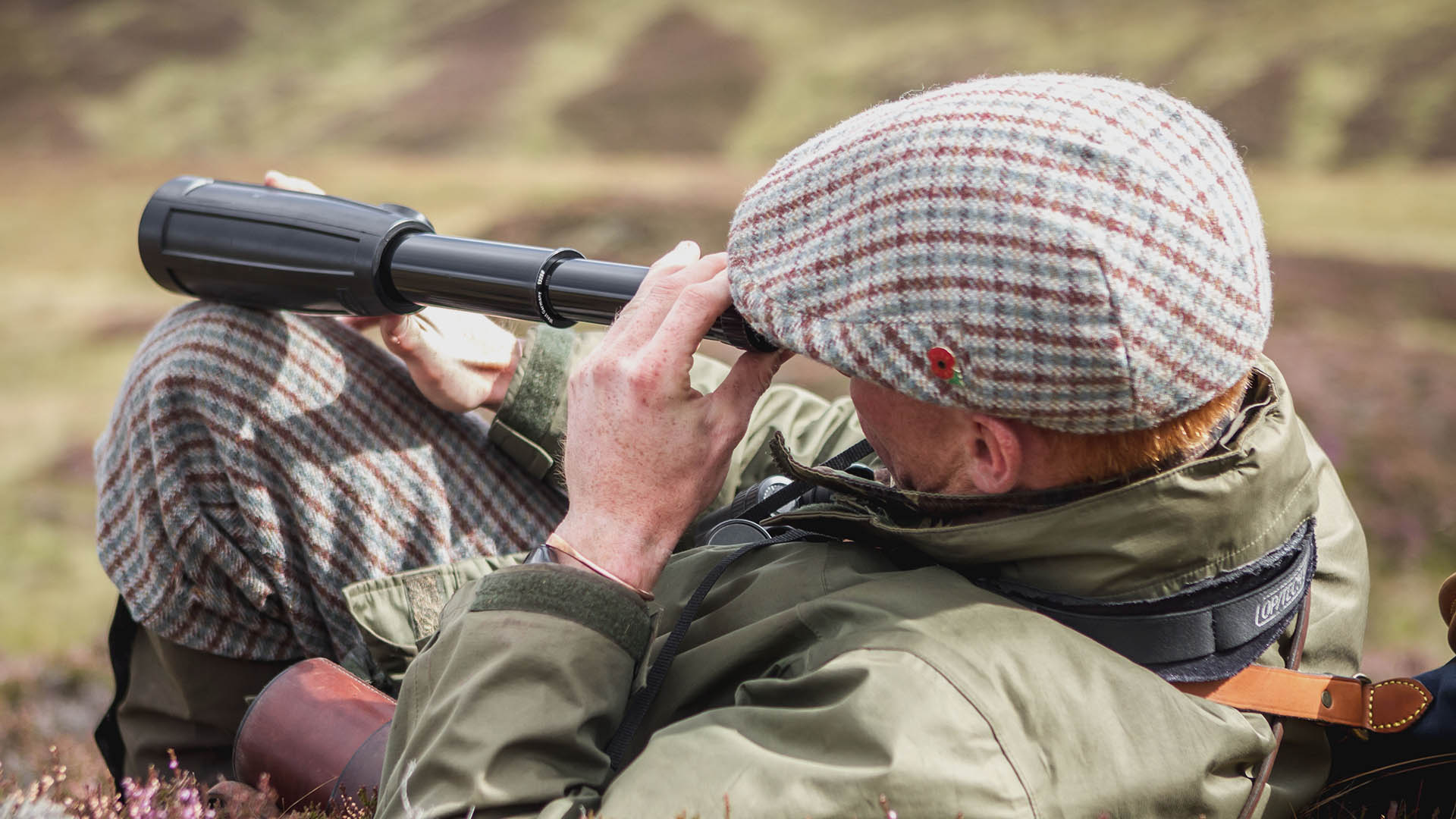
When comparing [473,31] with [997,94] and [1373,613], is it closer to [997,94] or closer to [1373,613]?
[1373,613]

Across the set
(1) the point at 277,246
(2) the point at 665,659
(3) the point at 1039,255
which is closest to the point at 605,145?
(1) the point at 277,246

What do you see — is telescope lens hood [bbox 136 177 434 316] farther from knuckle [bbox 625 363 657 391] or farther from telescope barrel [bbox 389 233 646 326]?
knuckle [bbox 625 363 657 391]

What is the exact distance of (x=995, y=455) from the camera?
2115 millimetres

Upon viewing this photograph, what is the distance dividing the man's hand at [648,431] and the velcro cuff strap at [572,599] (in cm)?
8

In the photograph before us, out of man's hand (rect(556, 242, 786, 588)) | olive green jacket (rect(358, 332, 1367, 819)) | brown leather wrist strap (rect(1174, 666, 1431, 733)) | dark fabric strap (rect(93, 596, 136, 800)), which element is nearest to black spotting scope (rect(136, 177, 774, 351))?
man's hand (rect(556, 242, 786, 588))

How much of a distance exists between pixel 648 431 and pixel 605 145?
1332 inches

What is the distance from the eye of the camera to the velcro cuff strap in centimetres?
213

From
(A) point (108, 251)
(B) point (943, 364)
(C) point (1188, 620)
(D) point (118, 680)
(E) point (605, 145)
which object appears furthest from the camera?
(E) point (605, 145)

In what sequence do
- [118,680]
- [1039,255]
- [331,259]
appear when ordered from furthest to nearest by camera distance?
1. [118,680]
2. [331,259]
3. [1039,255]

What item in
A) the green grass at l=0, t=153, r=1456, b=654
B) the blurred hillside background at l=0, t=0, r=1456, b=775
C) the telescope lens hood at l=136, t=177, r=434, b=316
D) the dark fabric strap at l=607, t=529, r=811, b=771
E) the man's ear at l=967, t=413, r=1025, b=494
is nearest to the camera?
the man's ear at l=967, t=413, r=1025, b=494

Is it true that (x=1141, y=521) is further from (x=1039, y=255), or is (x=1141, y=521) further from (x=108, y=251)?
(x=108, y=251)

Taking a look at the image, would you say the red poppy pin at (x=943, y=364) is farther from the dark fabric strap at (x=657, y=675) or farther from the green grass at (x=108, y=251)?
the green grass at (x=108, y=251)

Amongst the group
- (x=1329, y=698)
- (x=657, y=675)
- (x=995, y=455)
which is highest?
(x=995, y=455)

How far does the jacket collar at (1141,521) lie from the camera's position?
6.55 ft
